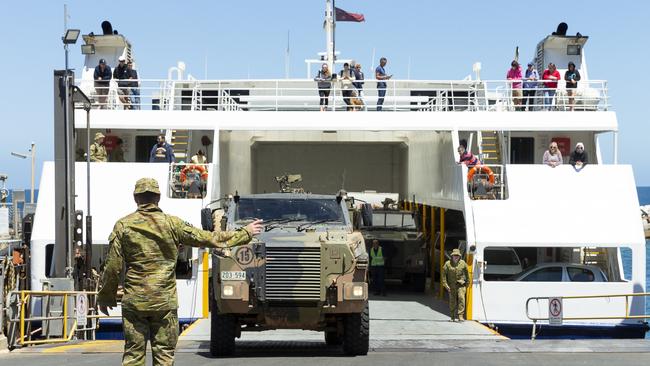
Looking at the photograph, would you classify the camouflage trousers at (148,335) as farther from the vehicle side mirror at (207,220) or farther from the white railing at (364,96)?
the white railing at (364,96)

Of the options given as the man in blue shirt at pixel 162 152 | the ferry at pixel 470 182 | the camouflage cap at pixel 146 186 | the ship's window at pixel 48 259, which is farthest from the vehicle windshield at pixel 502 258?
the camouflage cap at pixel 146 186

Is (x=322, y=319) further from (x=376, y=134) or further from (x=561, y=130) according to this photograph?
(x=376, y=134)

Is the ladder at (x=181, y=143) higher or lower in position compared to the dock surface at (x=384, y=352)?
higher

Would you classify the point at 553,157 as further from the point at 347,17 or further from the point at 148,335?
the point at 148,335

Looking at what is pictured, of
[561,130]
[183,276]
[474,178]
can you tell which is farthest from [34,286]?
[561,130]

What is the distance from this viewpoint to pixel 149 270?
7992mm

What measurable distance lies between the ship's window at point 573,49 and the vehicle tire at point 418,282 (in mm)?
9120

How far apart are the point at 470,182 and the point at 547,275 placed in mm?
2658

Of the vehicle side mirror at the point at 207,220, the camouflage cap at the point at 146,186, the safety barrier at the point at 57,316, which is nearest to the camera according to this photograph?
the camouflage cap at the point at 146,186

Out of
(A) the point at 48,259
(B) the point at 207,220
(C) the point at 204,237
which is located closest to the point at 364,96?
(A) the point at 48,259

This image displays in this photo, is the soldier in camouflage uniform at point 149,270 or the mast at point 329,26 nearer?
the soldier in camouflage uniform at point 149,270

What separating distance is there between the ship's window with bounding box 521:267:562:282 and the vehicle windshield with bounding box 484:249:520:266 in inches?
105

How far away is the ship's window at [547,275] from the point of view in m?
21.6

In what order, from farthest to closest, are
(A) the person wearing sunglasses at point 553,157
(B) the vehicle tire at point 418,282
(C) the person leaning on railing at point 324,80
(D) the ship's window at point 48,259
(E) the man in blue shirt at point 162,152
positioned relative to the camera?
(C) the person leaning on railing at point 324,80
(B) the vehicle tire at point 418,282
(E) the man in blue shirt at point 162,152
(A) the person wearing sunglasses at point 553,157
(D) the ship's window at point 48,259
